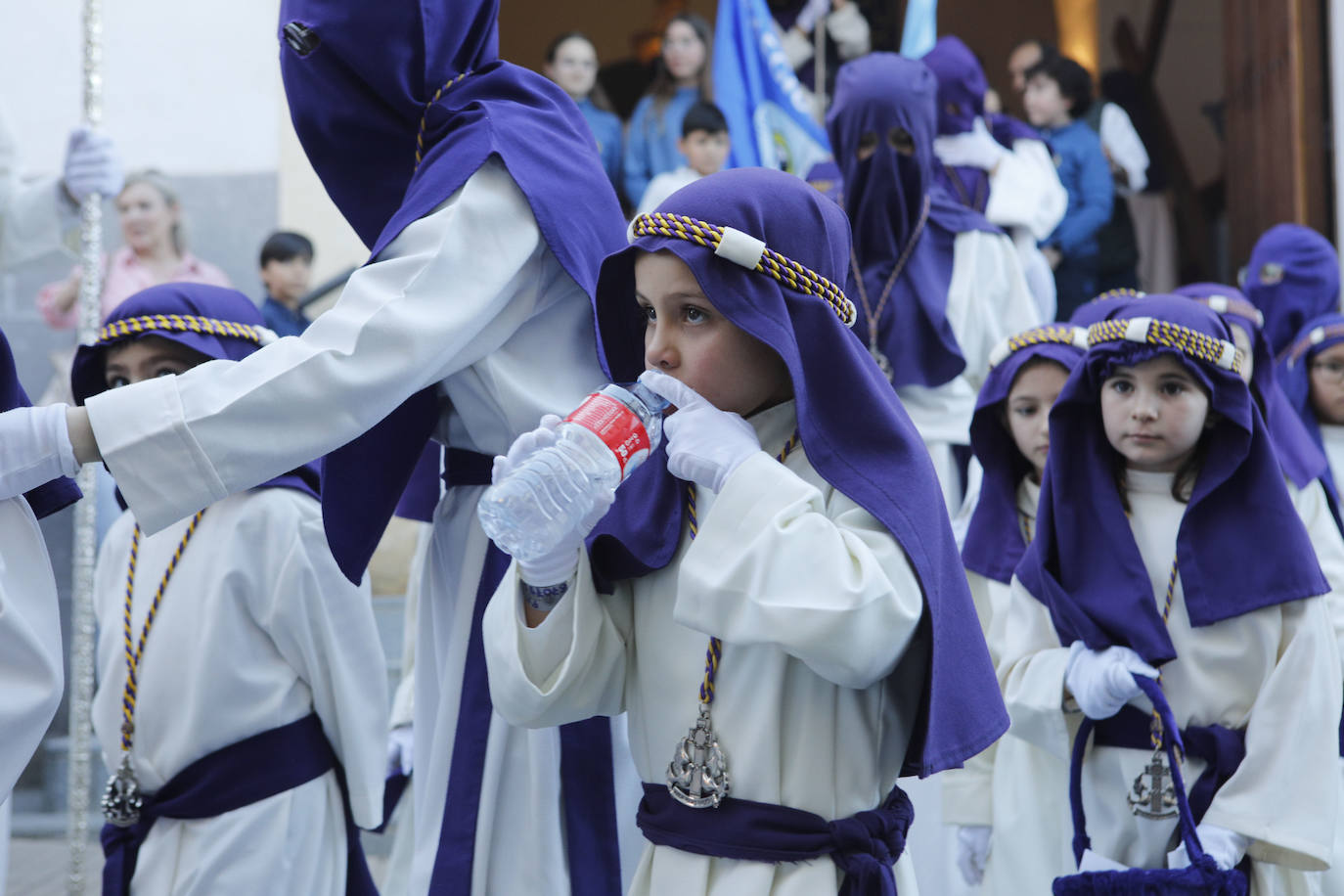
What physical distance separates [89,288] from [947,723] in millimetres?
4454

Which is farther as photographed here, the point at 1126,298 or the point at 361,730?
the point at 1126,298

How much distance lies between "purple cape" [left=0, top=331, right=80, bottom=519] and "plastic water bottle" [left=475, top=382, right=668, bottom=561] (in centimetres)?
89

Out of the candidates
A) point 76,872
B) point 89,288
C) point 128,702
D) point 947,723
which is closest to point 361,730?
point 128,702

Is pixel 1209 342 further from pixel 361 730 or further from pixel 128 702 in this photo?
pixel 128 702

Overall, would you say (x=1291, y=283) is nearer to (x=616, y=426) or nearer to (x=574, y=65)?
(x=574, y=65)

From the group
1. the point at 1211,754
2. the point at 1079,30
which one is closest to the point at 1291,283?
the point at 1211,754

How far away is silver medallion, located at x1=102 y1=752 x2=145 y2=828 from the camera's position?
3.33 m

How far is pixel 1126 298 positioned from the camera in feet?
12.6

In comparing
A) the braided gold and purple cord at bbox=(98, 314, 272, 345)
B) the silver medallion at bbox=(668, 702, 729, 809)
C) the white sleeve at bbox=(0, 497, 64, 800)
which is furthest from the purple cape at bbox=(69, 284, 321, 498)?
the silver medallion at bbox=(668, 702, 729, 809)

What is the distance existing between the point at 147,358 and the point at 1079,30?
12.6 metres

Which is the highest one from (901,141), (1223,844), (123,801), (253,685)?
(901,141)

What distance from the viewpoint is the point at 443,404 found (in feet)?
9.88

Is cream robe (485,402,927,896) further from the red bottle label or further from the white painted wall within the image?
the white painted wall

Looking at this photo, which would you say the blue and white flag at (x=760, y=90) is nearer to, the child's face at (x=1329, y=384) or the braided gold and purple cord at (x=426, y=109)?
the child's face at (x=1329, y=384)
